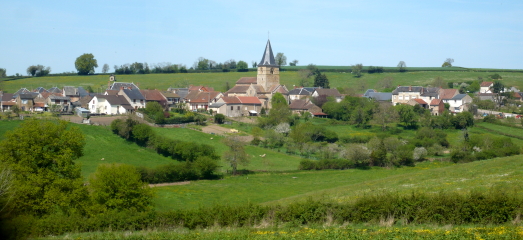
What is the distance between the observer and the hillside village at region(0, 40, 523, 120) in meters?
72.6

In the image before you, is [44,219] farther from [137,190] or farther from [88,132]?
[88,132]

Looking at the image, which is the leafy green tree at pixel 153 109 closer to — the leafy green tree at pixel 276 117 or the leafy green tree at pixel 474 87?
the leafy green tree at pixel 276 117

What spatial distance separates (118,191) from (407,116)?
157 ft

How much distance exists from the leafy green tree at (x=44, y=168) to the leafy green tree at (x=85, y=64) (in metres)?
107

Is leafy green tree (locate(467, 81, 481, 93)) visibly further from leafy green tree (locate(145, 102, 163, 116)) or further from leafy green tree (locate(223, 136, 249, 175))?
leafy green tree (locate(223, 136, 249, 175))

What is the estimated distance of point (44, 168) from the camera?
84.4 feet

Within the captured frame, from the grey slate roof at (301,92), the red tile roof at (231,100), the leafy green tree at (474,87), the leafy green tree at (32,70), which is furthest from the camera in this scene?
the leafy green tree at (32,70)

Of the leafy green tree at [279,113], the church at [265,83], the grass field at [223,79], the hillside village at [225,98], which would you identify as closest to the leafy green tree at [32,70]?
the grass field at [223,79]

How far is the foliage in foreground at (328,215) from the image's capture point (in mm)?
18703

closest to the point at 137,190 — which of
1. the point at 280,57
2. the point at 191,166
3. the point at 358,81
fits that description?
the point at 191,166

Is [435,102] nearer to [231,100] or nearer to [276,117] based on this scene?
[276,117]

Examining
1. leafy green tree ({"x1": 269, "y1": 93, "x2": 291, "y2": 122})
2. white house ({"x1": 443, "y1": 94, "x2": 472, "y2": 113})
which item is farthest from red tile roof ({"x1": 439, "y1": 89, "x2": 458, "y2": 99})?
leafy green tree ({"x1": 269, "y1": 93, "x2": 291, "y2": 122})

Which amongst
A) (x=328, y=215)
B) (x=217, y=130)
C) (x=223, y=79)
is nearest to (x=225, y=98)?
(x=217, y=130)

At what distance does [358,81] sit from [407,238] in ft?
356
